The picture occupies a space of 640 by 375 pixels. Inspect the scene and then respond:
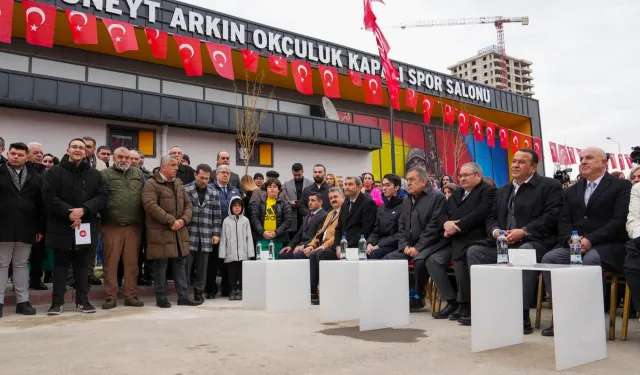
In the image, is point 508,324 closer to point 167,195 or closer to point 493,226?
point 493,226

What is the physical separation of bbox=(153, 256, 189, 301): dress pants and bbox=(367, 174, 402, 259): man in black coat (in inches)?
100

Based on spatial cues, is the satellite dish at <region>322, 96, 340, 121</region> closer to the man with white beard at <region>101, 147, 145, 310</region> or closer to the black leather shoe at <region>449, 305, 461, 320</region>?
the man with white beard at <region>101, 147, 145, 310</region>

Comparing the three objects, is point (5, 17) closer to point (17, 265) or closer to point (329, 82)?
point (17, 265)

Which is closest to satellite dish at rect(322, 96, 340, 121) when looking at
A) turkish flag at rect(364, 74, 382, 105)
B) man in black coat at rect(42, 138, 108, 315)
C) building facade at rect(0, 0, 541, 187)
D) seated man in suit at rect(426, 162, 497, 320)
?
building facade at rect(0, 0, 541, 187)

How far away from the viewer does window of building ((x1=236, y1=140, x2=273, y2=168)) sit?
1688 centimetres

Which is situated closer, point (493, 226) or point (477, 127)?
point (493, 226)

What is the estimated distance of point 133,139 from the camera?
14.7m

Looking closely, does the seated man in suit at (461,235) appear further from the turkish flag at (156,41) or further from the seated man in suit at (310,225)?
the turkish flag at (156,41)

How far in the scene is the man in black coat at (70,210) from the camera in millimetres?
5469

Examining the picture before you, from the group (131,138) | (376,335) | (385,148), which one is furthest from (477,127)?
(376,335)

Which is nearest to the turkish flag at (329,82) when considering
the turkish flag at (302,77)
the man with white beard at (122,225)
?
the turkish flag at (302,77)

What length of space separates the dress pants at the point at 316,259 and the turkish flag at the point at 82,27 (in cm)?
809

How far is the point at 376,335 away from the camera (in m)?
4.18

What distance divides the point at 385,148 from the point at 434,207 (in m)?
16.7
